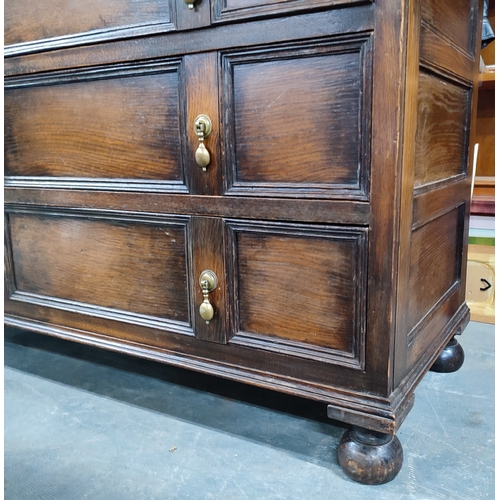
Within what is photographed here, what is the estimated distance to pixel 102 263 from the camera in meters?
0.83

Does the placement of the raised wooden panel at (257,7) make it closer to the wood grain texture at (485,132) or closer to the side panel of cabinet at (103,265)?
the side panel of cabinet at (103,265)

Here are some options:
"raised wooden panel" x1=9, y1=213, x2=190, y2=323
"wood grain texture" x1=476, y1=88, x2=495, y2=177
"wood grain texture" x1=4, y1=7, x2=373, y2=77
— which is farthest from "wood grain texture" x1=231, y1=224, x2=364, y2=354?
"wood grain texture" x1=476, y1=88, x2=495, y2=177

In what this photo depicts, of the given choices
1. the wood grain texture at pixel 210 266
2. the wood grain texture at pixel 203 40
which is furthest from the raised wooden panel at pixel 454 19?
the wood grain texture at pixel 210 266

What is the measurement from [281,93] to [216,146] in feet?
0.37

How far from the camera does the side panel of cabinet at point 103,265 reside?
0.77 metres

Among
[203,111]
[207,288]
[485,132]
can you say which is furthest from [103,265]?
[485,132]

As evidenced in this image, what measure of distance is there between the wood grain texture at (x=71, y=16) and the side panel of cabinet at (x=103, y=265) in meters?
0.28

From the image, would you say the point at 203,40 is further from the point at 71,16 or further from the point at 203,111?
the point at 71,16

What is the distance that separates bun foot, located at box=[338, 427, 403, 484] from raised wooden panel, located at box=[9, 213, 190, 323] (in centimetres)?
30

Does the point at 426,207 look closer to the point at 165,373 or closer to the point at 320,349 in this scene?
the point at 320,349

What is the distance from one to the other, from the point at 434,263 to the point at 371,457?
0.31 m

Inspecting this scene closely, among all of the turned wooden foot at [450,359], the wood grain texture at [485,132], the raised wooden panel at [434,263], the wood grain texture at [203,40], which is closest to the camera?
the wood grain texture at [203,40]

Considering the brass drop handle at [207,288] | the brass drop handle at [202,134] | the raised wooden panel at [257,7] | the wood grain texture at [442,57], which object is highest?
the raised wooden panel at [257,7]

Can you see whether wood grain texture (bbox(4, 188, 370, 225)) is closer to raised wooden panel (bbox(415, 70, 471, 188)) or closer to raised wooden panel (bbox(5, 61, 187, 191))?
raised wooden panel (bbox(5, 61, 187, 191))
